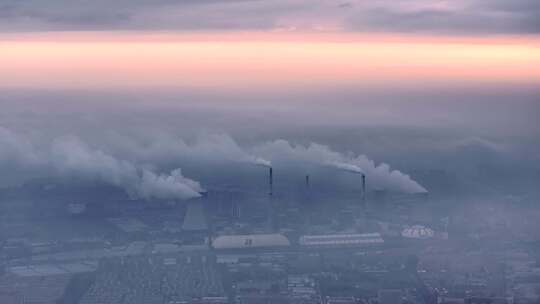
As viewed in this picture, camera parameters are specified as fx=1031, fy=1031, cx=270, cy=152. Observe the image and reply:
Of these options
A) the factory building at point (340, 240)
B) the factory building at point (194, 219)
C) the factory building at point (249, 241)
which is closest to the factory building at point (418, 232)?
the factory building at point (340, 240)

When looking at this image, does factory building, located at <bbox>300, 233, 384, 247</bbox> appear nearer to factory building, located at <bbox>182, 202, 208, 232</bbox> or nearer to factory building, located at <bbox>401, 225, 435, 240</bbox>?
factory building, located at <bbox>401, 225, 435, 240</bbox>

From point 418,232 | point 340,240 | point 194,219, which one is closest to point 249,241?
point 340,240

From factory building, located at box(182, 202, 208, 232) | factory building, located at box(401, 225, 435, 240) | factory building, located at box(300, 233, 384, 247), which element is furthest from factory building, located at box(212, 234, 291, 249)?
factory building, located at box(401, 225, 435, 240)

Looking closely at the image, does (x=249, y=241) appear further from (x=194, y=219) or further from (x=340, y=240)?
(x=194, y=219)

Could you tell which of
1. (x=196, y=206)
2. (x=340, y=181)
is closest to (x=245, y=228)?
(x=196, y=206)

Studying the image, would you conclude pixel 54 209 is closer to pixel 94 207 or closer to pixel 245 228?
pixel 94 207
